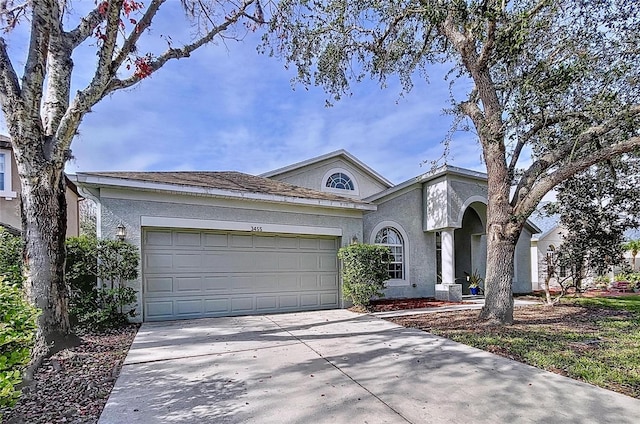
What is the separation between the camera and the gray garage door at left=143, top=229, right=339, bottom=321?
8.98 meters

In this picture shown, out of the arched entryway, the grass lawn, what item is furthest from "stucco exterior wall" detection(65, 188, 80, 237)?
the arched entryway

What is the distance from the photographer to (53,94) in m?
6.26

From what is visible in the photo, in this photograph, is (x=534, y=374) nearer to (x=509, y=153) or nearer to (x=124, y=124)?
(x=509, y=153)

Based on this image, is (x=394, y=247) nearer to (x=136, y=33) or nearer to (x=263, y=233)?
(x=263, y=233)

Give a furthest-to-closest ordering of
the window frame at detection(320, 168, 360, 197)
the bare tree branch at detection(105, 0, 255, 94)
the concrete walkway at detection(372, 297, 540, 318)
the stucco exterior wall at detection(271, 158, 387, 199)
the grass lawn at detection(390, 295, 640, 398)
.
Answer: the window frame at detection(320, 168, 360, 197) < the stucco exterior wall at detection(271, 158, 387, 199) < the concrete walkway at detection(372, 297, 540, 318) < the bare tree branch at detection(105, 0, 255, 94) < the grass lawn at detection(390, 295, 640, 398)

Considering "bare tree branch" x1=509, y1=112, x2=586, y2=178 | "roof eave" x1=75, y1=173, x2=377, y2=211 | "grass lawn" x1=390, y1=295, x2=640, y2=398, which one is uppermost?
"bare tree branch" x1=509, y1=112, x2=586, y2=178

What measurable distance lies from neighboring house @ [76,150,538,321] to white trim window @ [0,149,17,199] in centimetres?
657

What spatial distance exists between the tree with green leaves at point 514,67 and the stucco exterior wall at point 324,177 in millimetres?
4975

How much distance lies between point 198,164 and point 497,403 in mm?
21119

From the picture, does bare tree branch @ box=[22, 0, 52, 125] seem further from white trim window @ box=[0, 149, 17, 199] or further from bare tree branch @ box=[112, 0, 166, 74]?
white trim window @ box=[0, 149, 17, 199]

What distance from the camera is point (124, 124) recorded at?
15.9 m

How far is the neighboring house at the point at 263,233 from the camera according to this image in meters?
8.76

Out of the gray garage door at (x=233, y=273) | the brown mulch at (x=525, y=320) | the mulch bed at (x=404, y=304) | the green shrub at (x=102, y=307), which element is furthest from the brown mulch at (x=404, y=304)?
the green shrub at (x=102, y=307)

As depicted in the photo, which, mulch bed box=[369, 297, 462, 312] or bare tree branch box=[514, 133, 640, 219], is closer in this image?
bare tree branch box=[514, 133, 640, 219]
